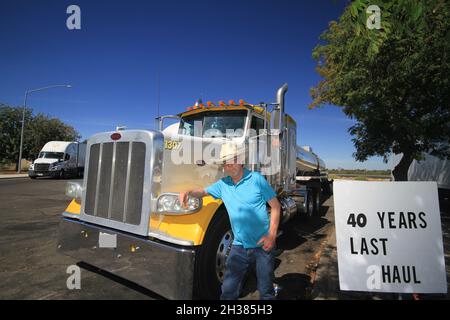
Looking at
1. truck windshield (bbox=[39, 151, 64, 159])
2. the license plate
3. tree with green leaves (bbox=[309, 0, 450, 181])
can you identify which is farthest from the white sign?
truck windshield (bbox=[39, 151, 64, 159])

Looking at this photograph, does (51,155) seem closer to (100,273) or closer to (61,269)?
(61,269)

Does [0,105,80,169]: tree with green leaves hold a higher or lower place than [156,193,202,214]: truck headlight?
higher

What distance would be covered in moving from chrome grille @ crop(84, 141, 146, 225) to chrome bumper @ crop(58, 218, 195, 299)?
8.9 inches

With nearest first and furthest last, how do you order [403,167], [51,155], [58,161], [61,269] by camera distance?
[61,269] → [403,167] → [58,161] → [51,155]

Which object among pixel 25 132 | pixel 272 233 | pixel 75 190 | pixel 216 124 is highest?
pixel 25 132

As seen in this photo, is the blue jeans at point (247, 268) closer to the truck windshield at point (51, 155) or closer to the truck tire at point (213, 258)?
the truck tire at point (213, 258)

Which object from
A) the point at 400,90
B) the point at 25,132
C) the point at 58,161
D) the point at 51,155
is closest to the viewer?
the point at 400,90

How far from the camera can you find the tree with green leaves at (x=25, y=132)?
34969 millimetres

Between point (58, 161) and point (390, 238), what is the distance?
26.0 meters

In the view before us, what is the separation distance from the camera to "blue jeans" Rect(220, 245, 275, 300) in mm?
2580

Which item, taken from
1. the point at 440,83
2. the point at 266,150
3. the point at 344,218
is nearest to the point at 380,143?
the point at 440,83

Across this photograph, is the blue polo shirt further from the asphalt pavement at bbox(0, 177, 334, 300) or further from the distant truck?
the distant truck

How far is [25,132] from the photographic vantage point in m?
36.1

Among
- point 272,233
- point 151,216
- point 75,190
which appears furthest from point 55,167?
point 272,233
